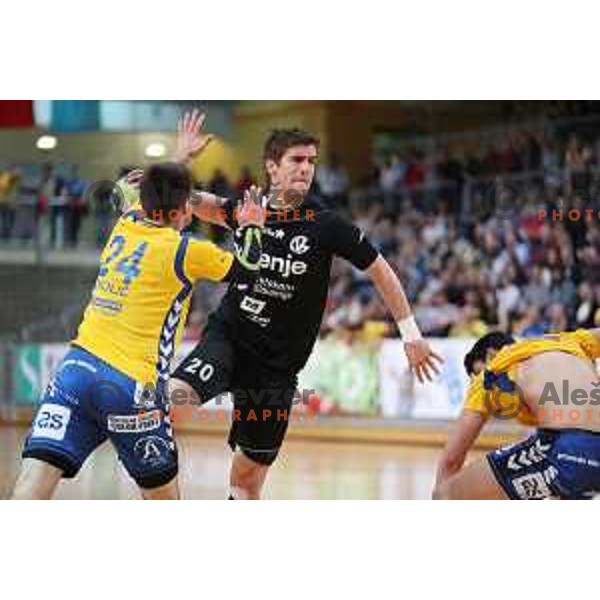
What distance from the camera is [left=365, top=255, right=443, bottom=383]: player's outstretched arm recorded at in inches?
281

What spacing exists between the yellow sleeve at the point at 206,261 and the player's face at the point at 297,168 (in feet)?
4.43

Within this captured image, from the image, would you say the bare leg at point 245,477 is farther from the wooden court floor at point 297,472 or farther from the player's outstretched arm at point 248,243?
the wooden court floor at point 297,472

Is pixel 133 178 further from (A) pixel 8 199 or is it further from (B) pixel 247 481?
(A) pixel 8 199

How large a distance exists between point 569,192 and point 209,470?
6.59 m

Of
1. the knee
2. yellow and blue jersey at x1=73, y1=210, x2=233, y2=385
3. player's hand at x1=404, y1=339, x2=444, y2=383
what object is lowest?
the knee

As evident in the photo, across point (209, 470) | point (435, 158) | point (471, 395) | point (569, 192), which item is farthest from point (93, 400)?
A: point (435, 158)

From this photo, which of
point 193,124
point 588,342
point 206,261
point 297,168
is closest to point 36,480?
point 206,261

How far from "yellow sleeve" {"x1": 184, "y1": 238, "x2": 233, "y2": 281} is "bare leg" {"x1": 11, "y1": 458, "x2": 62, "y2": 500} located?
1.03 metres

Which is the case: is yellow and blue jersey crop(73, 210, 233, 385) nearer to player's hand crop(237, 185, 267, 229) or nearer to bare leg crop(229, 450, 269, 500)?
player's hand crop(237, 185, 267, 229)

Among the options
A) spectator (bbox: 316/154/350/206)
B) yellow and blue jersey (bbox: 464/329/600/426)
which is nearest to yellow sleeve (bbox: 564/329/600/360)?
yellow and blue jersey (bbox: 464/329/600/426)

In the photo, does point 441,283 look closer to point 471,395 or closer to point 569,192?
point 569,192
